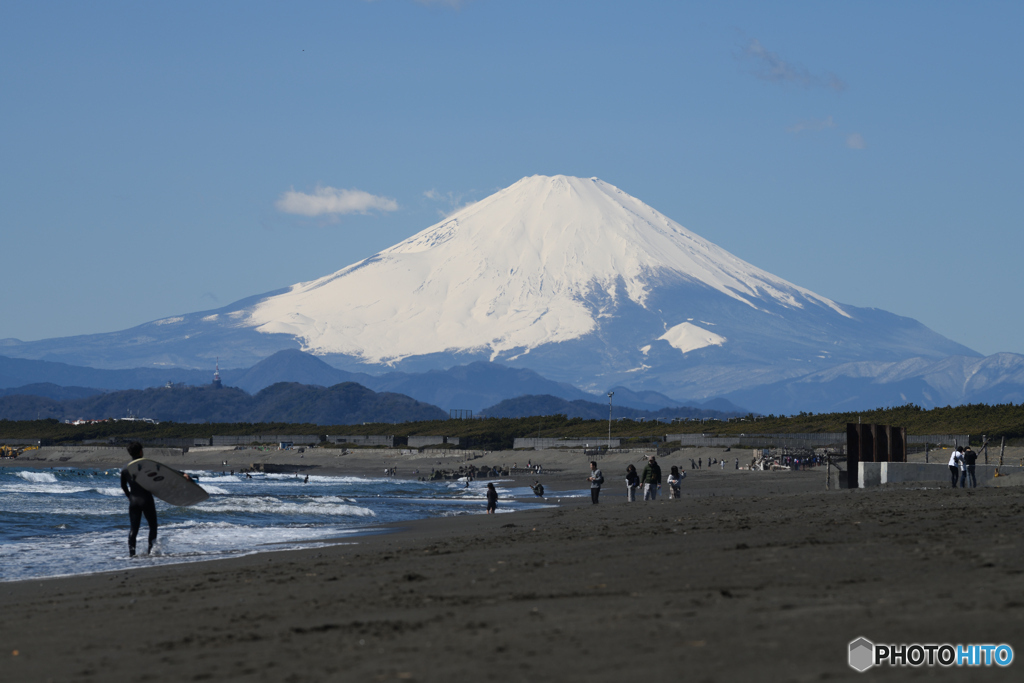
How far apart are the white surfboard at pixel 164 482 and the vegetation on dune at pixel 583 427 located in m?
54.2

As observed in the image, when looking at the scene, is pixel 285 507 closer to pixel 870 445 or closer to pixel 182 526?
pixel 182 526

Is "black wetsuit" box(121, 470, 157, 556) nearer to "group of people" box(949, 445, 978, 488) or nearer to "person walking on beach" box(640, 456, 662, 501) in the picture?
"person walking on beach" box(640, 456, 662, 501)

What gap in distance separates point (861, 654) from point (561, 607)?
3105mm

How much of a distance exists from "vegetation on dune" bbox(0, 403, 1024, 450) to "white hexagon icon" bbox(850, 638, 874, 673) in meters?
60.6

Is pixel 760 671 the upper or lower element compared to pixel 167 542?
upper

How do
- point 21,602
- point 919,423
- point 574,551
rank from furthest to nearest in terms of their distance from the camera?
1. point 919,423
2. point 574,551
3. point 21,602

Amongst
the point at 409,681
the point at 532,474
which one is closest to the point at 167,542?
the point at 409,681

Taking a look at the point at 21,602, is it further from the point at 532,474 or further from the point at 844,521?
the point at 532,474

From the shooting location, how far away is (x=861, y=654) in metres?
6.15

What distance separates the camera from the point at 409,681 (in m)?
6.16

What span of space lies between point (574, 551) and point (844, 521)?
16.1ft

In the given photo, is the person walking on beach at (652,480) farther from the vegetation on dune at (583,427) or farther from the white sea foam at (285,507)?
the vegetation on dune at (583,427)

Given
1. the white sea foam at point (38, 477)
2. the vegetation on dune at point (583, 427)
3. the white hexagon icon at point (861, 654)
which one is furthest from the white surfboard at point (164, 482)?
the white sea foam at point (38, 477)

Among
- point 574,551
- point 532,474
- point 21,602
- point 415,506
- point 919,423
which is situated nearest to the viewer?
point 21,602
